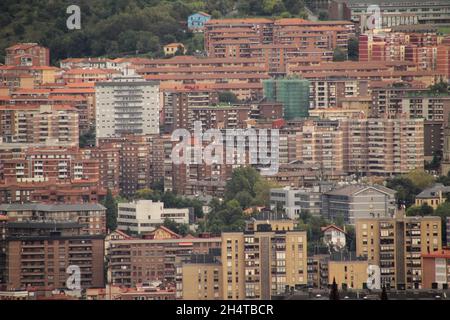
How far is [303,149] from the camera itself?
23625 millimetres

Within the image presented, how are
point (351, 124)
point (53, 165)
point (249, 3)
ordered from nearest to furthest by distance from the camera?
point (53, 165)
point (351, 124)
point (249, 3)

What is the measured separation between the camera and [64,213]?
19.3m

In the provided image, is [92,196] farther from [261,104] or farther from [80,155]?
[261,104]

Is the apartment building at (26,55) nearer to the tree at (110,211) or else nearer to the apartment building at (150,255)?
the tree at (110,211)

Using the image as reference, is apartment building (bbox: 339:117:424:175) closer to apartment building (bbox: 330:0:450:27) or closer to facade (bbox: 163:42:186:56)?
apartment building (bbox: 330:0:450:27)

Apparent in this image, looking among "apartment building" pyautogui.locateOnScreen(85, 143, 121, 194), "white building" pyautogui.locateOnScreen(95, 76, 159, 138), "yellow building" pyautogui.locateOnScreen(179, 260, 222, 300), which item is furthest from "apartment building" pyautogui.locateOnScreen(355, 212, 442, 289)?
"white building" pyautogui.locateOnScreen(95, 76, 159, 138)

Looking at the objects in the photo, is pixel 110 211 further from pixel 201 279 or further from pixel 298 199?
pixel 201 279

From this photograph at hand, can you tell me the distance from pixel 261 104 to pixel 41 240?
9042mm

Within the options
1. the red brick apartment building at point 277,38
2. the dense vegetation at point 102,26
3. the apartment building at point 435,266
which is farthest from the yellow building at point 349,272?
the red brick apartment building at point 277,38

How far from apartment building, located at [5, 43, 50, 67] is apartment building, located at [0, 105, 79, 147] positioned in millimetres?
1504

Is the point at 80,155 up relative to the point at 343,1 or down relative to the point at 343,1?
down

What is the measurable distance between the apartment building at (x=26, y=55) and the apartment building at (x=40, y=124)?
1.50 meters

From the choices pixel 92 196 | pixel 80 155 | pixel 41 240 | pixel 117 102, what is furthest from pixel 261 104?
pixel 41 240

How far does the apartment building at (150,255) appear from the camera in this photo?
1642 cm
